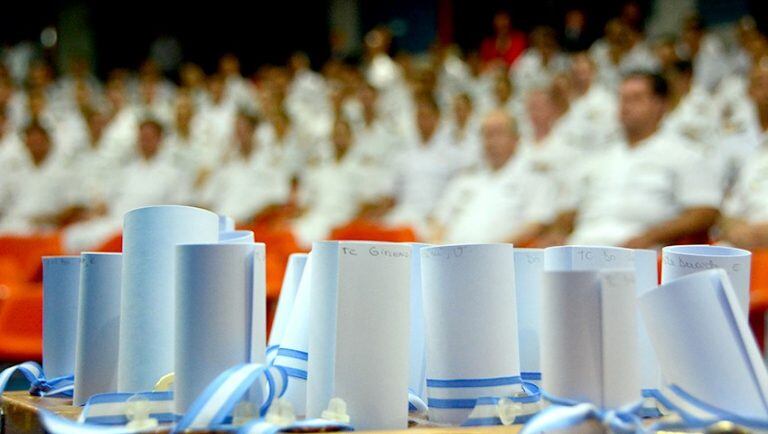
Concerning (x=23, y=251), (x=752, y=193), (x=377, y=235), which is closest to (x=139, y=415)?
(x=377, y=235)

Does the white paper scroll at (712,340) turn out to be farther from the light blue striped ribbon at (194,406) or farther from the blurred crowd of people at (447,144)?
the blurred crowd of people at (447,144)

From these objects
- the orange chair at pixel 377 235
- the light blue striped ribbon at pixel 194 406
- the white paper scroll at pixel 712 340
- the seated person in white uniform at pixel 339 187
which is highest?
the seated person in white uniform at pixel 339 187

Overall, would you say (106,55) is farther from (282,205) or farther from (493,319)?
(493,319)

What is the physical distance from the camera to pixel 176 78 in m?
9.53

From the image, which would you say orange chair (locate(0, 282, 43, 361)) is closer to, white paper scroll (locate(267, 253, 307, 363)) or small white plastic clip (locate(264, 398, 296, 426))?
white paper scroll (locate(267, 253, 307, 363))

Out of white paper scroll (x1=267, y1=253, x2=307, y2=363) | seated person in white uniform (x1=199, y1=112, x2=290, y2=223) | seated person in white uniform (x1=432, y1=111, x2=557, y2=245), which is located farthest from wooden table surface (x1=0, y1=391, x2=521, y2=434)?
seated person in white uniform (x1=199, y1=112, x2=290, y2=223)

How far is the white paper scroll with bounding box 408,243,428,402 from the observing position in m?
1.05

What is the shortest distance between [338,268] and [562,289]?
0.21 meters

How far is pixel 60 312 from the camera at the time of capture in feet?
3.84

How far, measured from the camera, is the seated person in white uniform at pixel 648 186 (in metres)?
3.07

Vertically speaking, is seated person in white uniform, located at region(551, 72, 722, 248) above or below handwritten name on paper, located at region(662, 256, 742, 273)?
above

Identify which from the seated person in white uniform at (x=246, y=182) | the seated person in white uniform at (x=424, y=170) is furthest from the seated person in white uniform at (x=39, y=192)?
the seated person in white uniform at (x=424, y=170)

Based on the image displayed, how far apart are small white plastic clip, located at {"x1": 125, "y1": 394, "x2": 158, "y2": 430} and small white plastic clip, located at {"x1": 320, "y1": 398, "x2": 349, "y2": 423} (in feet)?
0.50

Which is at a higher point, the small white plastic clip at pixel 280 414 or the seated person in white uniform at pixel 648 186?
the seated person in white uniform at pixel 648 186
